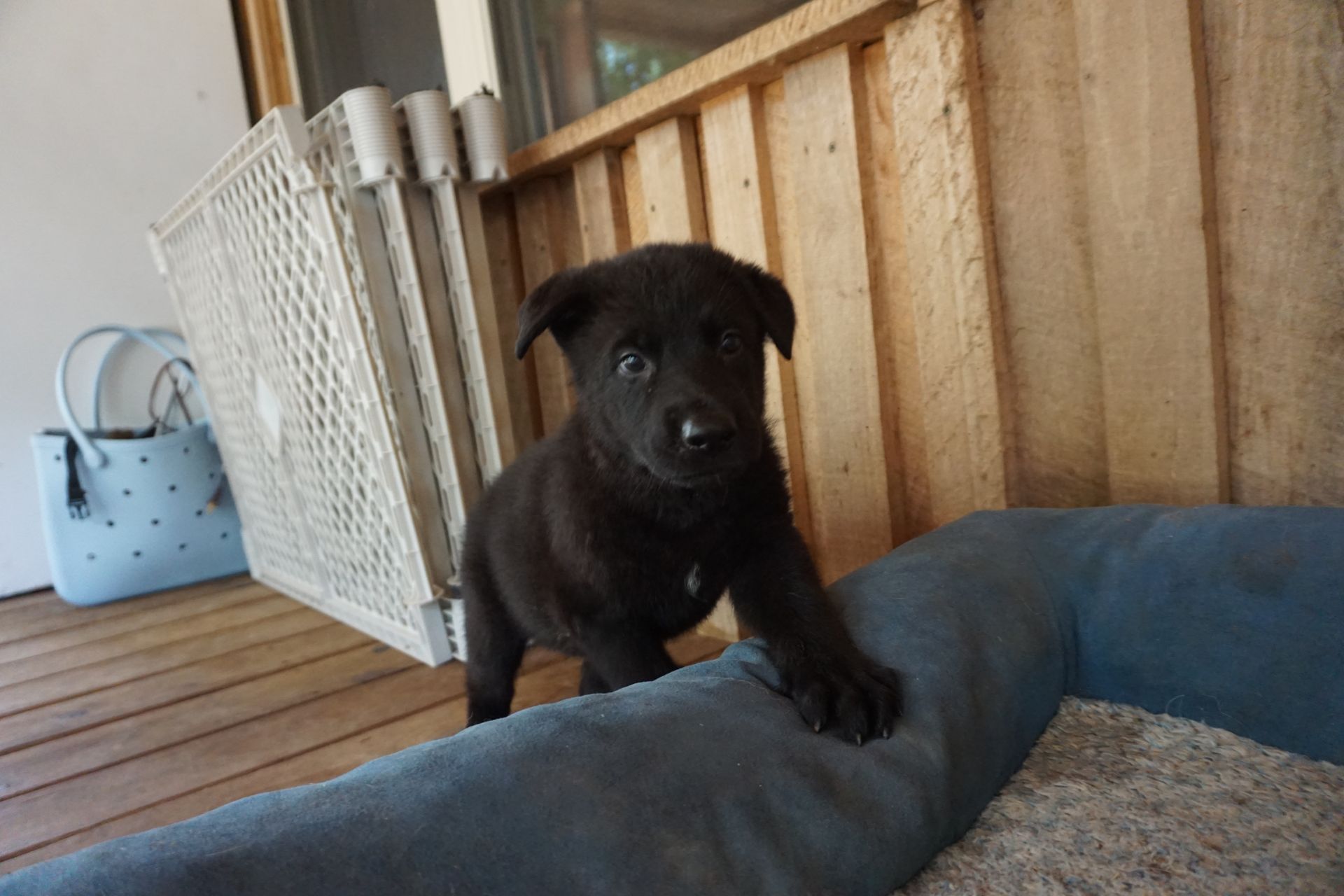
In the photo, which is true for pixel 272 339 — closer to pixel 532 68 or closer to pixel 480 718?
pixel 532 68

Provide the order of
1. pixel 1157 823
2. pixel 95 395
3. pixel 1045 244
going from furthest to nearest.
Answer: pixel 95 395 < pixel 1045 244 < pixel 1157 823

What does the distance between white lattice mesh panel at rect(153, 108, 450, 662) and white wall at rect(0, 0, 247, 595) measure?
0.65m

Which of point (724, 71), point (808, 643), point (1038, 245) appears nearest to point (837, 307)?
point (1038, 245)

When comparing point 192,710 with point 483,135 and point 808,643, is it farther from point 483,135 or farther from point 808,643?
point 808,643

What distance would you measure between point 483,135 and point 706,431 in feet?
4.89

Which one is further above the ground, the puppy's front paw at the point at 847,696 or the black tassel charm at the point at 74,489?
the black tassel charm at the point at 74,489

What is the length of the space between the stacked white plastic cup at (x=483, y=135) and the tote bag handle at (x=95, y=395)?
7.06 ft

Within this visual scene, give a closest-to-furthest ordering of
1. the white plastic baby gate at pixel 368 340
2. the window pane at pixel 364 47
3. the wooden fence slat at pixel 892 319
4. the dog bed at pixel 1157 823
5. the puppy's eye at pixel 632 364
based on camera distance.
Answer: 1. the dog bed at pixel 1157 823
2. the puppy's eye at pixel 632 364
3. the wooden fence slat at pixel 892 319
4. the white plastic baby gate at pixel 368 340
5. the window pane at pixel 364 47

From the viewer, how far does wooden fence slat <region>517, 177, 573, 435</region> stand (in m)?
2.60

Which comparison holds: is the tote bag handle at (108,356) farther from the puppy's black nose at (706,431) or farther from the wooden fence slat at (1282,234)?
the wooden fence slat at (1282,234)

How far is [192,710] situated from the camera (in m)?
2.27

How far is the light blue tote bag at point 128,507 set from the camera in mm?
3432

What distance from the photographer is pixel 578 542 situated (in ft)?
4.77

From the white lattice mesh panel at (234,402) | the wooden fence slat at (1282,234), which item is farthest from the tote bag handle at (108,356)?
the wooden fence slat at (1282,234)
